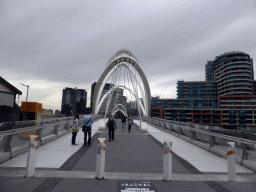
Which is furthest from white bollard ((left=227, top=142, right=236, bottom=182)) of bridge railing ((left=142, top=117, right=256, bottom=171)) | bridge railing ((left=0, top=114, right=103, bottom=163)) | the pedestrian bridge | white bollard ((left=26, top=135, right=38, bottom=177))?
bridge railing ((left=0, top=114, right=103, bottom=163))

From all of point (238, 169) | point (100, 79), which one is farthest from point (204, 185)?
point (100, 79)

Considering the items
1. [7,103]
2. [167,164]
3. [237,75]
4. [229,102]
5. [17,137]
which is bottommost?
[167,164]

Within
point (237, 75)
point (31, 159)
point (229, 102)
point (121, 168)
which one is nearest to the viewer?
point (31, 159)

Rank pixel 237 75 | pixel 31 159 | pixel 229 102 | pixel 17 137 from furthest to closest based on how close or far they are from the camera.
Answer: pixel 237 75
pixel 229 102
pixel 17 137
pixel 31 159

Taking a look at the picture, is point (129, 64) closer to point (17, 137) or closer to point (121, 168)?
point (17, 137)

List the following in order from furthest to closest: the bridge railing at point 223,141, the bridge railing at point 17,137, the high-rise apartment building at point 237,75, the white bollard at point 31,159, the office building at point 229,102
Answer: the high-rise apartment building at point 237,75, the office building at point 229,102, the bridge railing at point 17,137, the bridge railing at point 223,141, the white bollard at point 31,159

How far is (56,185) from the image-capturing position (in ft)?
14.3

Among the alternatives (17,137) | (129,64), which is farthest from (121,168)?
(129,64)

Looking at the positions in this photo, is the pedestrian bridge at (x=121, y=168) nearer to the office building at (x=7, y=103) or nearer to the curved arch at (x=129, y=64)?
the office building at (x=7, y=103)

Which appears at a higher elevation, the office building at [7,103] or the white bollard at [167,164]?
the office building at [7,103]

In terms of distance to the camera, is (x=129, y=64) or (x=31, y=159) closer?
(x=31, y=159)

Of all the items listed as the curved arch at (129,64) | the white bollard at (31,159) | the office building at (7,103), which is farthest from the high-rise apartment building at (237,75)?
the white bollard at (31,159)

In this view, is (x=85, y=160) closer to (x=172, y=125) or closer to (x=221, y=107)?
(x=172, y=125)

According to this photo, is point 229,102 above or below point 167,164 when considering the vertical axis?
above
